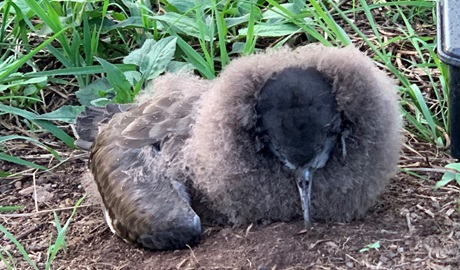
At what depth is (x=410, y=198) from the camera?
440cm

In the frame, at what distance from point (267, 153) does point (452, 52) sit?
1.00 meters

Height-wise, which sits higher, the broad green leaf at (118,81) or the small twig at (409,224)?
the broad green leaf at (118,81)

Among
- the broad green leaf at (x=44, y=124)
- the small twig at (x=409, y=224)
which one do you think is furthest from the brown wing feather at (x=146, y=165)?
the small twig at (x=409, y=224)

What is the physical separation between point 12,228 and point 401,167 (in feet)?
6.47

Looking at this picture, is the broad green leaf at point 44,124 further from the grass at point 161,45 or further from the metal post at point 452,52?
the metal post at point 452,52

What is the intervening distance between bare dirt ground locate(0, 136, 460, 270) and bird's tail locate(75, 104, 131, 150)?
0.31 meters

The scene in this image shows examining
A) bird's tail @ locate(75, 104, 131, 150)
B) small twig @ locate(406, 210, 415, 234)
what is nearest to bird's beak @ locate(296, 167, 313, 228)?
small twig @ locate(406, 210, 415, 234)

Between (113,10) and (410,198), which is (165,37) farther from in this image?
(410,198)

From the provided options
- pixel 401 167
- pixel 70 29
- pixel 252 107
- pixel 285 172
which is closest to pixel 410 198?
pixel 401 167

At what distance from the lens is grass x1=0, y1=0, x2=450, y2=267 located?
5.22 m

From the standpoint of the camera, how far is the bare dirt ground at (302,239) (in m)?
3.83

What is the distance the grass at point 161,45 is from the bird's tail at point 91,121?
0.63 ft

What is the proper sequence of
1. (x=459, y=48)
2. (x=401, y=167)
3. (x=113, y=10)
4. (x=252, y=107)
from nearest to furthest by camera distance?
1. (x=252, y=107)
2. (x=459, y=48)
3. (x=401, y=167)
4. (x=113, y=10)

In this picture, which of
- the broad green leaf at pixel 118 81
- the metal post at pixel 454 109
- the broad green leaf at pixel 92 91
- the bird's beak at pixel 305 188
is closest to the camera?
the bird's beak at pixel 305 188
